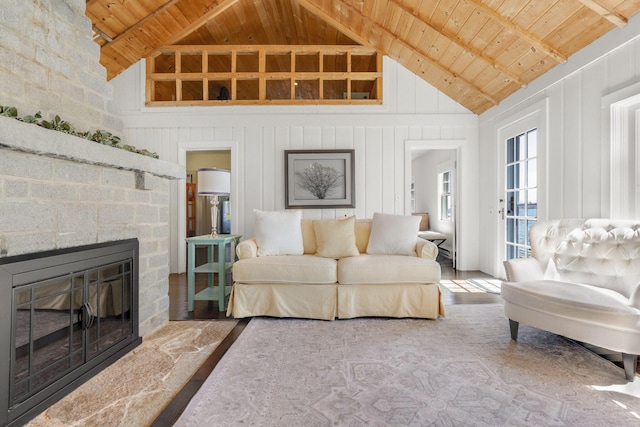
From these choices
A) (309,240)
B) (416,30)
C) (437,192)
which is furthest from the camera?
(437,192)

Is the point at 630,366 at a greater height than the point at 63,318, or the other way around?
the point at 63,318

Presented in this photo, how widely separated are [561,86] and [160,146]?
474 centimetres

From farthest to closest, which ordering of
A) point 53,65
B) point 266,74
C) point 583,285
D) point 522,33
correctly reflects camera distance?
point 266,74 → point 522,33 → point 583,285 → point 53,65

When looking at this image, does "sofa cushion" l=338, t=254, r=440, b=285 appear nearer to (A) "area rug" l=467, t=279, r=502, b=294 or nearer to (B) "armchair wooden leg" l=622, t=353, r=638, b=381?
(B) "armchair wooden leg" l=622, t=353, r=638, b=381

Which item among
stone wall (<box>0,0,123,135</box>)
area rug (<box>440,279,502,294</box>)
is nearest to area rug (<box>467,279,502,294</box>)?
area rug (<box>440,279,502,294</box>)

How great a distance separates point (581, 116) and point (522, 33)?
2.90 feet

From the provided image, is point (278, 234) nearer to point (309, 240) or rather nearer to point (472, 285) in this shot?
point (309, 240)

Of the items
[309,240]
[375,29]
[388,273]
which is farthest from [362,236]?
[375,29]

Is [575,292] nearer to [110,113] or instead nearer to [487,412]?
[487,412]

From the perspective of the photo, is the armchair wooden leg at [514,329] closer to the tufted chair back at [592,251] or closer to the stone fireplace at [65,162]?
the tufted chair back at [592,251]

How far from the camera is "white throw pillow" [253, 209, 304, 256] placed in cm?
295

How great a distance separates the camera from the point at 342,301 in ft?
8.52

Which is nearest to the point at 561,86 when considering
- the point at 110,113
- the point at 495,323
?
the point at 495,323

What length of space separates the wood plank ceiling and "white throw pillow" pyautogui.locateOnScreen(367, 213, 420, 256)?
191cm
